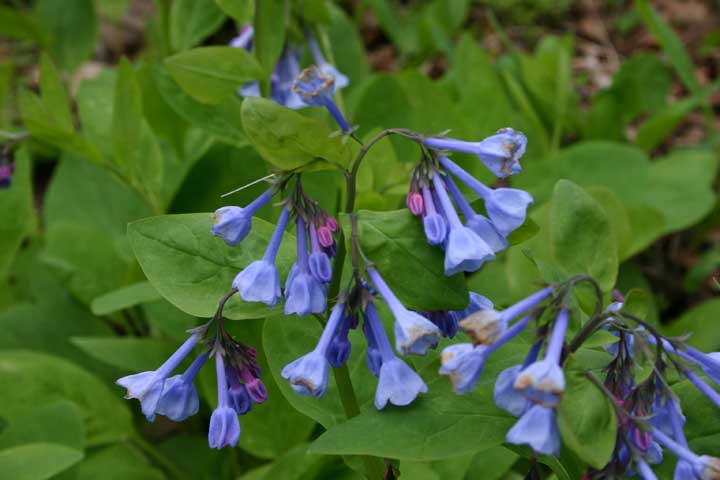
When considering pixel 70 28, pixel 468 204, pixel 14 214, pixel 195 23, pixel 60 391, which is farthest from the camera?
pixel 70 28

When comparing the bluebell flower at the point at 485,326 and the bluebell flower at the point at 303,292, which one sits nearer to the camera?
the bluebell flower at the point at 485,326

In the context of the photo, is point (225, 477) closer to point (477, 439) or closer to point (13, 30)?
point (477, 439)

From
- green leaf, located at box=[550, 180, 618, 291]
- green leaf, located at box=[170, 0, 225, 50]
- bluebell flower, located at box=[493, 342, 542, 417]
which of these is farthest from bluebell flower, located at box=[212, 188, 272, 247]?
green leaf, located at box=[170, 0, 225, 50]

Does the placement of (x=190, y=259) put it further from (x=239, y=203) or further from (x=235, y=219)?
(x=239, y=203)

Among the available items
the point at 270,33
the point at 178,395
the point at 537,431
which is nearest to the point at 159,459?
the point at 178,395

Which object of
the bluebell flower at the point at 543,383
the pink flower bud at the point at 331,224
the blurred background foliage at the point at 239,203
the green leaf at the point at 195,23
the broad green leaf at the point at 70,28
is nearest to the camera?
the bluebell flower at the point at 543,383

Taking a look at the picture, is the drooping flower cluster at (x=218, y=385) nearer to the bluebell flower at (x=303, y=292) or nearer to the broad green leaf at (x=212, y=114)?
the bluebell flower at (x=303, y=292)

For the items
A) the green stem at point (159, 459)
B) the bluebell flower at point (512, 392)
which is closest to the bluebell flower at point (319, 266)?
the bluebell flower at point (512, 392)
